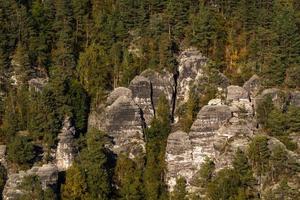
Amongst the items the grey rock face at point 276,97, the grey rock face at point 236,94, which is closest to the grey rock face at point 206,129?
the grey rock face at point 236,94

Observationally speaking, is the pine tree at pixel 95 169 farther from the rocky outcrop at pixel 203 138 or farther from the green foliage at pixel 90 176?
the rocky outcrop at pixel 203 138

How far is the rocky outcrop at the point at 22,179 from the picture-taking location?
60000mm

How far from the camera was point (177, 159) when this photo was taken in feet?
211

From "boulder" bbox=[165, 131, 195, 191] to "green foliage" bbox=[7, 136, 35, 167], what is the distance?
15.5 meters

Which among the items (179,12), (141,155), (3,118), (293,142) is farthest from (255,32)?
(3,118)

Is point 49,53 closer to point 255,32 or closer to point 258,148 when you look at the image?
point 255,32

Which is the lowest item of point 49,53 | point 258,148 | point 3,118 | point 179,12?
point 258,148

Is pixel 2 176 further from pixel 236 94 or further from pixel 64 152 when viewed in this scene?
pixel 236 94

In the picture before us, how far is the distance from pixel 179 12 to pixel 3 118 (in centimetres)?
2729

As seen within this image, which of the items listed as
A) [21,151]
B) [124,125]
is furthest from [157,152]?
[21,151]

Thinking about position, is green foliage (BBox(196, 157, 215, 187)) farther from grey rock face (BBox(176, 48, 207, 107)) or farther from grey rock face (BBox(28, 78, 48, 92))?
grey rock face (BBox(28, 78, 48, 92))

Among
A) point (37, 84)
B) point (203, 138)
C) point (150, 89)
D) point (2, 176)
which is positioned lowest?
point (2, 176)

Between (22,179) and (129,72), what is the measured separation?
68.0 feet

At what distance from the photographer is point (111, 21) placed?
77.6 meters
